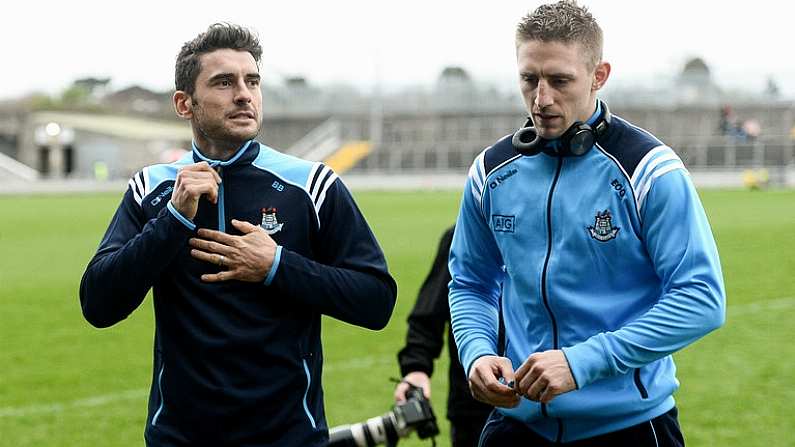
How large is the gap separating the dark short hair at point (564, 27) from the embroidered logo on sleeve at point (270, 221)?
92cm

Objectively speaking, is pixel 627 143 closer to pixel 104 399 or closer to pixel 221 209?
pixel 221 209

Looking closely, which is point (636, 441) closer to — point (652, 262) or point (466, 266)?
point (652, 262)

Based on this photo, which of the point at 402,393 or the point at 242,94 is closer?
the point at 242,94

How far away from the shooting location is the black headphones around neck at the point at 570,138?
127 inches

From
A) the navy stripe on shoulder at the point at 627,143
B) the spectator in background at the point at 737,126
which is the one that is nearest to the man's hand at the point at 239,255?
the navy stripe on shoulder at the point at 627,143

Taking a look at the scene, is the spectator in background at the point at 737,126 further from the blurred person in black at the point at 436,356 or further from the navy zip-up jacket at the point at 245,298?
the navy zip-up jacket at the point at 245,298

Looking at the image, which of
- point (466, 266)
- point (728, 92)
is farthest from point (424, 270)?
point (728, 92)

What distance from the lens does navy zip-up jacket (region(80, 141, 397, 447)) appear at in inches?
134

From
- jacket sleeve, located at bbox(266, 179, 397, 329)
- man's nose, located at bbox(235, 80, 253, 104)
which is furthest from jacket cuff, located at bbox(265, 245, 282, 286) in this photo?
man's nose, located at bbox(235, 80, 253, 104)

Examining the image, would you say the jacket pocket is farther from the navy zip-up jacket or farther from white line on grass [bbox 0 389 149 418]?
white line on grass [bbox 0 389 149 418]

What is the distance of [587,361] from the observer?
3.01 m

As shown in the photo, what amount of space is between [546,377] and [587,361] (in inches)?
5.0

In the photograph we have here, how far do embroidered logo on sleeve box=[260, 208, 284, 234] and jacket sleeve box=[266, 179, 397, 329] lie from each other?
120 millimetres

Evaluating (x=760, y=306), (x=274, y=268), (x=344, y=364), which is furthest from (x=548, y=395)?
(x=760, y=306)
